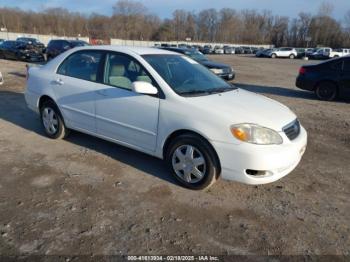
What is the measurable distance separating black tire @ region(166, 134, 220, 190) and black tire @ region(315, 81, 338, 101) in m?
7.98

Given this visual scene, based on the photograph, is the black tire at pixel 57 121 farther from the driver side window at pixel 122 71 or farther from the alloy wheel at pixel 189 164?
the alloy wheel at pixel 189 164

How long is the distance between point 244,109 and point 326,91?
7.67 metres

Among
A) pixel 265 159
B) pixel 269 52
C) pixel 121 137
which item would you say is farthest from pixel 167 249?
pixel 269 52

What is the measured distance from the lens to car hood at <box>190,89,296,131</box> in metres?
3.44

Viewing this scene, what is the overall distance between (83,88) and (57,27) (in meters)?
97.9

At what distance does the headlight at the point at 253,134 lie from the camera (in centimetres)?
332

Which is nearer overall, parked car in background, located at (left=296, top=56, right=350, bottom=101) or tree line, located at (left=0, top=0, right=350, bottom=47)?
parked car in background, located at (left=296, top=56, right=350, bottom=101)

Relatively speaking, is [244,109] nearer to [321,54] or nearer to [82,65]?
[82,65]

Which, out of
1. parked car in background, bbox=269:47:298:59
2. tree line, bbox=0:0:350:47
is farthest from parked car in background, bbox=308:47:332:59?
tree line, bbox=0:0:350:47

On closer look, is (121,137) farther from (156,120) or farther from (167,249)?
(167,249)

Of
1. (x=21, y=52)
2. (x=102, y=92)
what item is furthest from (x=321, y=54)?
(x=102, y=92)

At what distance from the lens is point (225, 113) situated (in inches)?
136

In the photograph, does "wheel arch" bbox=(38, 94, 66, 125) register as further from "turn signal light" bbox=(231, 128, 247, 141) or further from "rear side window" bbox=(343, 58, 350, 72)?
"rear side window" bbox=(343, 58, 350, 72)

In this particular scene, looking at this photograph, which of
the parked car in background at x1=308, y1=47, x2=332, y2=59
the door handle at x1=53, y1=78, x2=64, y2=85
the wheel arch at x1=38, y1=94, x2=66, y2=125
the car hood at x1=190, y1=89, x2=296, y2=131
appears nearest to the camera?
the car hood at x1=190, y1=89, x2=296, y2=131
